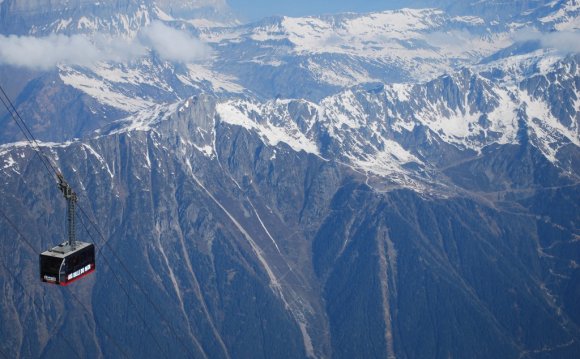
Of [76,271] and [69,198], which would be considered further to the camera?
[76,271]

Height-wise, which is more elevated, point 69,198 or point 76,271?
point 69,198

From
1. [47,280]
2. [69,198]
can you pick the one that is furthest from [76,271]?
[69,198]

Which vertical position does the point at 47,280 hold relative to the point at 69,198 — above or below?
below

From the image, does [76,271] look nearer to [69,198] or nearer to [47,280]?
[47,280]

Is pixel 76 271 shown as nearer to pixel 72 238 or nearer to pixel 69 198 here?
pixel 72 238

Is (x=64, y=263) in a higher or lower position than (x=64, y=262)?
lower
